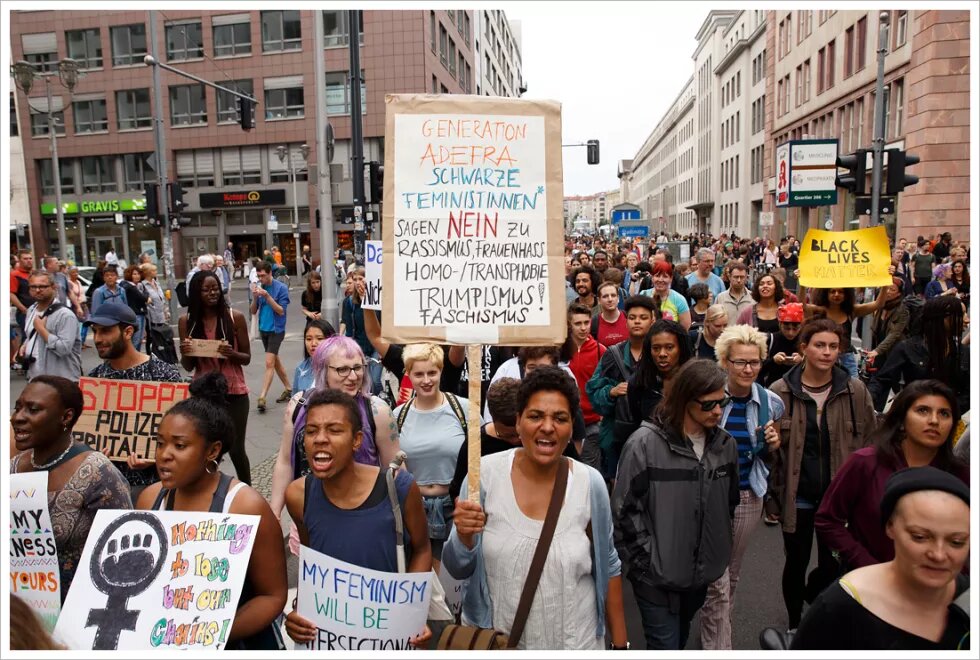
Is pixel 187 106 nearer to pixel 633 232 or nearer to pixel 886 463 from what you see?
pixel 633 232

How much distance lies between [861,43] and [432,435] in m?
33.4

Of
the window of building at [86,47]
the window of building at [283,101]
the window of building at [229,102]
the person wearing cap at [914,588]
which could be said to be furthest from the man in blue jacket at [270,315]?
Result: the window of building at [86,47]

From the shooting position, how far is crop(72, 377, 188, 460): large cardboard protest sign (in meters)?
3.95

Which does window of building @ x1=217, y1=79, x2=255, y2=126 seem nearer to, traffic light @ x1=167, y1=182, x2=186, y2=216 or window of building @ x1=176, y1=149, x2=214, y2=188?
window of building @ x1=176, y1=149, x2=214, y2=188

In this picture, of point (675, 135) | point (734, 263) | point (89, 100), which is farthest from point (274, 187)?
point (675, 135)

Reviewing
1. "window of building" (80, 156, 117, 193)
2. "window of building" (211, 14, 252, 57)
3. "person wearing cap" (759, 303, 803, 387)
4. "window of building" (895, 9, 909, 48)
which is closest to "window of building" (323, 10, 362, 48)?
"window of building" (211, 14, 252, 57)

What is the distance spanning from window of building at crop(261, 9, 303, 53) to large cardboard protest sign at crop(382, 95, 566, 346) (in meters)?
39.1

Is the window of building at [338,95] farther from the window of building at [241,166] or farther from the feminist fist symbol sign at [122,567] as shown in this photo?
the feminist fist symbol sign at [122,567]

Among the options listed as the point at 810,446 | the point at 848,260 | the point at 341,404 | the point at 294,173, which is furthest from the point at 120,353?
the point at 294,173

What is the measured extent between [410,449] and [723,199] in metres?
64.2

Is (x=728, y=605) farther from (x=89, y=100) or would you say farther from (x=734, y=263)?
(x=89, y=100)

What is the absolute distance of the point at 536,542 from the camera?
8.56 feet

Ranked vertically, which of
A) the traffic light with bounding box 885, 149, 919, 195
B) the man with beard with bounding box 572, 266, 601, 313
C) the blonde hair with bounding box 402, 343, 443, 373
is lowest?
the blonde hair with bounding box 402, 343, 443, 373

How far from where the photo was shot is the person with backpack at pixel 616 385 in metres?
4.76
